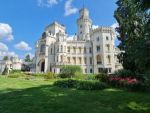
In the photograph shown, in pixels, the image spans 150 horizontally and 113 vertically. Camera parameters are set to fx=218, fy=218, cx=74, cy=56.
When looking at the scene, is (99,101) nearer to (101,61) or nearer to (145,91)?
(145,91)

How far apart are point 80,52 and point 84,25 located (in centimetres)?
1544

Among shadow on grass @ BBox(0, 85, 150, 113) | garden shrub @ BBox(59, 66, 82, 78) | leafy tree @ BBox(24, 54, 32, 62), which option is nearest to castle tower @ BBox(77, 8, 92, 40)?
garden shrub @ BBox(59, 66, 82, 78)

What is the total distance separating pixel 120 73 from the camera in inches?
1038

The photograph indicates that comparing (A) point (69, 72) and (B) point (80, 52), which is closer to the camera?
(A) point (69, 72)

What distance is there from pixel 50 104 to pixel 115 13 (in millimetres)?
22524

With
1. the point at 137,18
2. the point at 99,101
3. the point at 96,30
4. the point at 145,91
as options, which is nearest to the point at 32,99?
the point at 99,101

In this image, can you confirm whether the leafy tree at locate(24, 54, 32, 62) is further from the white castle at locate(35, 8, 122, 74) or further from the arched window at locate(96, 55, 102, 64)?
the arched window at locate(96, 55, 102, 64)

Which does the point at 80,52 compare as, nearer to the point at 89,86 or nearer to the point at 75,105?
the point at 89,86

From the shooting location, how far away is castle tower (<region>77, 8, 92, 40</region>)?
80.8m

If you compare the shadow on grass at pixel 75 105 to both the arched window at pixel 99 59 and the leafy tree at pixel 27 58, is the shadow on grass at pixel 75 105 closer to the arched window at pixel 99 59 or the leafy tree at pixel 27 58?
the arched window at pixel 99 59

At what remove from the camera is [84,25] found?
265 ft

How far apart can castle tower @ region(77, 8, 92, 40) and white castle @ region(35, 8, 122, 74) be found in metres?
11.1

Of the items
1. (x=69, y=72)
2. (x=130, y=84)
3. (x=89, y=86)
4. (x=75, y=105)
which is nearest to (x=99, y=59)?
(x=69, y=72)

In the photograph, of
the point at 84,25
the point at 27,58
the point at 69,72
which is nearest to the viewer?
the point at 69,72
